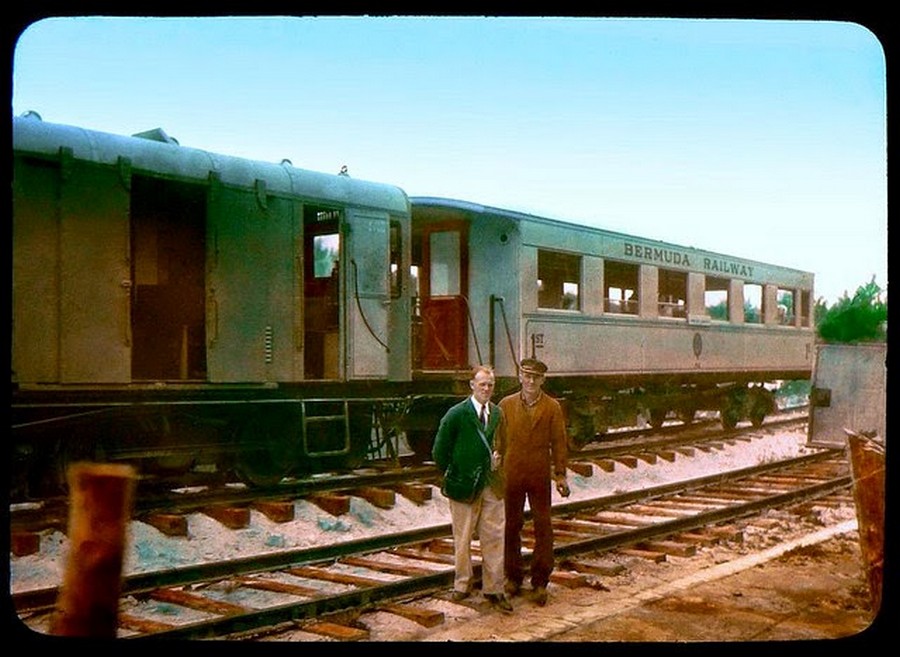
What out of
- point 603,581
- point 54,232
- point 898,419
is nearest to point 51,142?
point 54,232

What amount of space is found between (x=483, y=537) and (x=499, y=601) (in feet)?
1.34

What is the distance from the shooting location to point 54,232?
6891mm

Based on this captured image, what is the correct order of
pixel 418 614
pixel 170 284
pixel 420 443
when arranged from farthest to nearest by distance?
pixel 420 443, pixel 170 284, pixel 418 614

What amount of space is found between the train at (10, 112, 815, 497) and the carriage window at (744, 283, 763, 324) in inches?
91.6

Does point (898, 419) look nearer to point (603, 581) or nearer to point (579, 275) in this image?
point (603, 581)

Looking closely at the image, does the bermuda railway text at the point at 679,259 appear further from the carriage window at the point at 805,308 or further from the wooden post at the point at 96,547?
the wooden post at the point at 96,547

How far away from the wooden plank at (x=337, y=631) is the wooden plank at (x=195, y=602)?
0.40 meters

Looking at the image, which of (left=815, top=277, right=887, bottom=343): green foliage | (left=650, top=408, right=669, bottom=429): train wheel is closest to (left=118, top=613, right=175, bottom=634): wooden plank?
(left=815, top=277, right=887, bottom=343): green foliage

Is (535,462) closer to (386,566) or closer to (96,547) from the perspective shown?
(386,566)

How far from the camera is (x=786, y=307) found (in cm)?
1722

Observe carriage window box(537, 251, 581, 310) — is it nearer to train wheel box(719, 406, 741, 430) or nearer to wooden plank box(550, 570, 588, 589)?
wooden plank box(550, 570, 588, 589)

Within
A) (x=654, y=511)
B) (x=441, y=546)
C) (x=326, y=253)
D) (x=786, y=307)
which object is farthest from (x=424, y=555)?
(x=786, y=307)

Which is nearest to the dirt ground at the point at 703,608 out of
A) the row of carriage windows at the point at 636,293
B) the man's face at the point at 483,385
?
the man's face at the point at 483,385

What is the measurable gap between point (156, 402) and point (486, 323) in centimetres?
454
